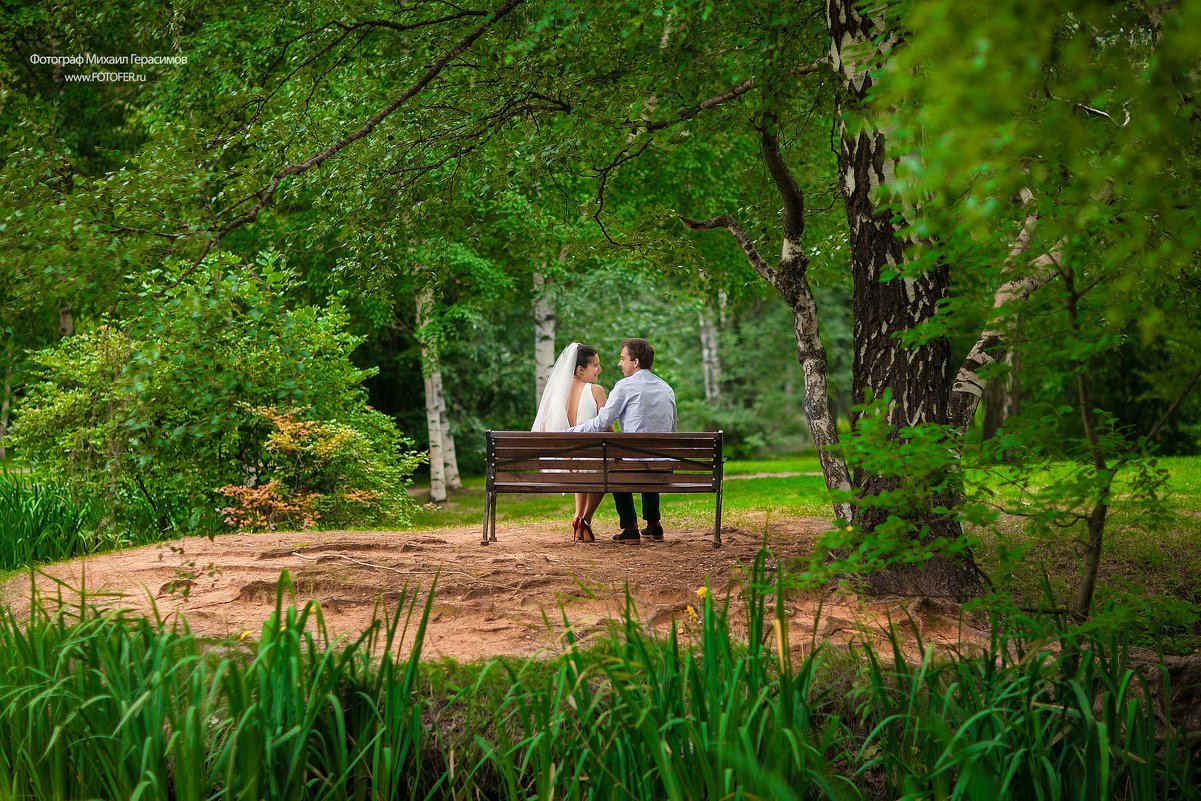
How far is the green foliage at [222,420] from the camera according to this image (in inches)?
348

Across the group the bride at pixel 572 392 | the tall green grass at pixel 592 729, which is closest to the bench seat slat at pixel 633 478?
the bride at pixel 572 392

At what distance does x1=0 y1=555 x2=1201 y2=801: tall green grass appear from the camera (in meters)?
3.06

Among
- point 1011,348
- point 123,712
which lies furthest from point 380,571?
point 1011,348

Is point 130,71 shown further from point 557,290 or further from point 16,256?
point 16,256

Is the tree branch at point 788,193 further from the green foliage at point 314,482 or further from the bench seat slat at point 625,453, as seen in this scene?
the green foliage at point 314,482

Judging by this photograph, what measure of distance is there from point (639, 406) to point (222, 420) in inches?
142

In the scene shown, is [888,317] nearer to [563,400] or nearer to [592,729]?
[592,729]

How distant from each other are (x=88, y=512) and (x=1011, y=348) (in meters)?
7.07

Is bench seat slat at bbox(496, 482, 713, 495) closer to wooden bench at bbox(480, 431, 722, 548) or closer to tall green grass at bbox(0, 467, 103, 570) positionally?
wooden bench at bbox(480, 431, 722, 548)

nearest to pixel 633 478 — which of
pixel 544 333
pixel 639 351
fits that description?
pixel 639 351

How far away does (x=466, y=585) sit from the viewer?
19.1ft

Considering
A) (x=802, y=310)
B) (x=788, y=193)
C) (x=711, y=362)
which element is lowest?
(x=802, y=310)

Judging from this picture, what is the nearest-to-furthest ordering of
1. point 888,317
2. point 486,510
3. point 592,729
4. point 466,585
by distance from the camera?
point 592,729 → point 888,317 → point 466,585 → point 486,510

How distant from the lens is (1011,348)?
3662 millimetres
